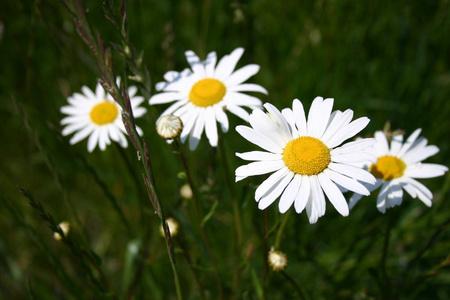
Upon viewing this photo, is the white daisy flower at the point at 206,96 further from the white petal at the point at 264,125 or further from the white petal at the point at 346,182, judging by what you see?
the white petal at the point at 346,182

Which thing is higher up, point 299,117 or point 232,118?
point 232,118

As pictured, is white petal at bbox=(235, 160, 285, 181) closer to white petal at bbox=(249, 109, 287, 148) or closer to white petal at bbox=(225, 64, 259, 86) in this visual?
white petal at bbox=(249, 109, 287, 148)

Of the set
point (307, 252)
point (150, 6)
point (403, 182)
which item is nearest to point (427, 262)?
point (307, 252)

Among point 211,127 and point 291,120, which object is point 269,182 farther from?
point 211,127

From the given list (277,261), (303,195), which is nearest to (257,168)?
(303,195)

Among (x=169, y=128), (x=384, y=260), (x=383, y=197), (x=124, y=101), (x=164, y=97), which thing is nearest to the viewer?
(x=124, y=101)

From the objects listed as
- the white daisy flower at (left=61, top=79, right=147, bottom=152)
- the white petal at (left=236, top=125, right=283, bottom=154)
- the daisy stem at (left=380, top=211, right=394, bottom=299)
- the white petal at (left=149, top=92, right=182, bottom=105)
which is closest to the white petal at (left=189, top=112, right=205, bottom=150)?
the white petal at (left=149, top=92, right=182, bottom=105)
